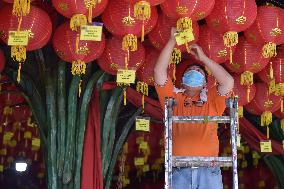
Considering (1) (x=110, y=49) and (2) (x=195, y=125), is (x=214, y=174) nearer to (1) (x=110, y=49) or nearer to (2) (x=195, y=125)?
(2) (x=195, y=125)

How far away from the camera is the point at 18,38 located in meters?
3.88

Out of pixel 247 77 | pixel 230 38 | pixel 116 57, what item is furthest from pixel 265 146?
pixel 116 57

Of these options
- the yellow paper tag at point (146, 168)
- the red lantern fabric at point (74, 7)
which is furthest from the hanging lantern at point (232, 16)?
the yellow paper tag at point (146, 168)

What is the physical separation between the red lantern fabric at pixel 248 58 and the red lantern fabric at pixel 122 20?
3.66 feet

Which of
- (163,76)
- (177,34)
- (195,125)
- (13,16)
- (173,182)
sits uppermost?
(13,16)

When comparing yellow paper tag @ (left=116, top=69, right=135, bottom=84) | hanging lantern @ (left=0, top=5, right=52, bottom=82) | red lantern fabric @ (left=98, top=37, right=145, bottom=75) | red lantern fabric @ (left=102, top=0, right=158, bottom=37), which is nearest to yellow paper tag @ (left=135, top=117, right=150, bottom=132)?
red lantern fabric @ (left=98, top=37, right=145, bottom=75)

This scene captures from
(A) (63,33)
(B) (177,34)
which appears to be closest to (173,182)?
(B) (177,34)

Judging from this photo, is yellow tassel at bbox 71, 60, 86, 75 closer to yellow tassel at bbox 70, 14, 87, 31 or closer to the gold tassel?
yellow tassel at bbox 70, 14, 87, 31

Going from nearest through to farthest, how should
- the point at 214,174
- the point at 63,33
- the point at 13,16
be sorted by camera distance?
the point at 214,174 < the point at 13,16 < the point at 63,33

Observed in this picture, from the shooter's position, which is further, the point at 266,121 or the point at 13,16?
the point at 266,121

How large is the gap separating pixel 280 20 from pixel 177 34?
4.35 ft

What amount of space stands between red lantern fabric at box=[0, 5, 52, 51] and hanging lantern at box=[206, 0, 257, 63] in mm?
1475

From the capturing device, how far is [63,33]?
4262mm

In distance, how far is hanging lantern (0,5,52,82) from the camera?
3963mm
